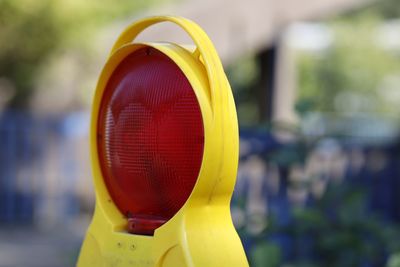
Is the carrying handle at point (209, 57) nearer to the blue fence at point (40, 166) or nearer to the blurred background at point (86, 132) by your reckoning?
the blurred background at point (86, 132)

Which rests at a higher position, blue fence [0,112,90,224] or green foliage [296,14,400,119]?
blue fence [0,112,90,224]

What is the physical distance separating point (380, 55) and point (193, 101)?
26959 millimetres

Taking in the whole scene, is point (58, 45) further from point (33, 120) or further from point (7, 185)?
point (7, 185)

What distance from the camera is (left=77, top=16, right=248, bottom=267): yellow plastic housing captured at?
1.65 metres

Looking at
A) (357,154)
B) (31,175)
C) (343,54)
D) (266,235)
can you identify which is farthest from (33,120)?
(343,54)

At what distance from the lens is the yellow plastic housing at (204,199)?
5.43ft

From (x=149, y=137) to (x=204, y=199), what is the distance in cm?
20

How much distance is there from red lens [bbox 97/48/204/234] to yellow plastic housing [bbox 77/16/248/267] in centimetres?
5

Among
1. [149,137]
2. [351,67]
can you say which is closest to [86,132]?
[149,137]

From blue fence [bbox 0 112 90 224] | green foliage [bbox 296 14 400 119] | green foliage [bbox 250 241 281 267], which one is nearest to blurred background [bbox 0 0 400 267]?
blue fence [bbox 0 112 90 224]

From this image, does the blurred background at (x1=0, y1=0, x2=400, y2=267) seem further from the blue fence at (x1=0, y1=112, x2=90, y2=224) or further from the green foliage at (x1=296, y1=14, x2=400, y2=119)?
the green foliage at (x1=296, y1=14, x2=400, y2=119)

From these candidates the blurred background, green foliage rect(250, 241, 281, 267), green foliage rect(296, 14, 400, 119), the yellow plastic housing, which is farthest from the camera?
green foliage rect(296, 14, 400, 119)

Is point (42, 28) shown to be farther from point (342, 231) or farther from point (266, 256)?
point (266, 256)

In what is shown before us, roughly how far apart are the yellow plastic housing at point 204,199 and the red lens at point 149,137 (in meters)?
0.05
